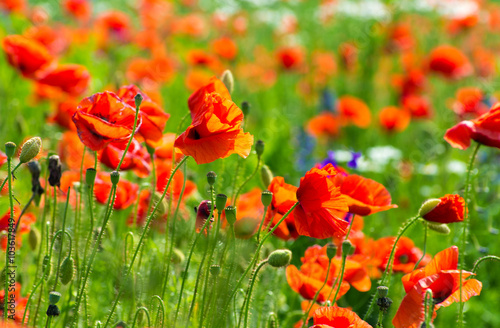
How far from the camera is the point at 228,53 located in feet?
15.1

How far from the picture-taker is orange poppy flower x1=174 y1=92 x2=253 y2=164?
1.16 m

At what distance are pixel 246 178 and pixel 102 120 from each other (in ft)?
3.60

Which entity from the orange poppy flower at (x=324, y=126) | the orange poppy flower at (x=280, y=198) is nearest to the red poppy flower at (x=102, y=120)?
the orange poppy flower at (x=280, y=198)

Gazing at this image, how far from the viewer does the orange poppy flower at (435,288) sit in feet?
3.90

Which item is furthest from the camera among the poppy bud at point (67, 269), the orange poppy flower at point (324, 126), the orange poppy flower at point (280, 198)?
the orange poppy flower at point (324, 126)

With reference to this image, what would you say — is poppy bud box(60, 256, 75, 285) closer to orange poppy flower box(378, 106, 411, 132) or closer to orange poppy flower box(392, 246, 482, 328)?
orange poppy flower box(392, 246, 482, 328)

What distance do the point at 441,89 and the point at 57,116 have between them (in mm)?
3894

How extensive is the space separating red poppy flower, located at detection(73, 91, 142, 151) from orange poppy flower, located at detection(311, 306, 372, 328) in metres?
0.47

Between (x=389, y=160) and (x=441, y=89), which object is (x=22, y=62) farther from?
(x=441, y=89)

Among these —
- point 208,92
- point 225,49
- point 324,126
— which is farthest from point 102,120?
point 225,49

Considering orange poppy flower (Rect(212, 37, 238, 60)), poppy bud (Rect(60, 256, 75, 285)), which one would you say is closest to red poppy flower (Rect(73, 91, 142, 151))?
poppy bud (Rect(60, 256, 75, 285))

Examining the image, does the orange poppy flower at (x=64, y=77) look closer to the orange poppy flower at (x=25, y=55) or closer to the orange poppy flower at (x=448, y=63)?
the orange poppy flower at (x=25, y=55)

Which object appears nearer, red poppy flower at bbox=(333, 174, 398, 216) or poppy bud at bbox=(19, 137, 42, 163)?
poppy bud at bbox=(19, 137, 42, 163)

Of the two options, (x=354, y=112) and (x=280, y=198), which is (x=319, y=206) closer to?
(x=280, y=198)
